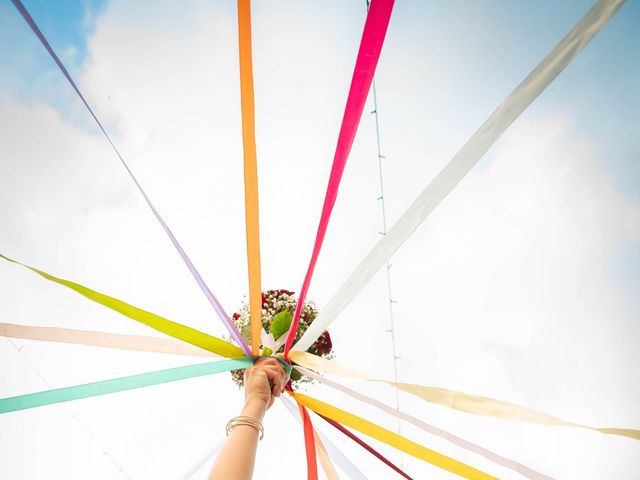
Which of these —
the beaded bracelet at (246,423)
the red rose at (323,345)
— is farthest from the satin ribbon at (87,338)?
the red rose at (323,345)

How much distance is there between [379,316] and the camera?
11.0 ft

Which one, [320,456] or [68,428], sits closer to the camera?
[320,456]

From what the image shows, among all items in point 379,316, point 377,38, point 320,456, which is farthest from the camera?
point 379,316

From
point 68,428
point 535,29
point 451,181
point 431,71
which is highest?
point 535,29

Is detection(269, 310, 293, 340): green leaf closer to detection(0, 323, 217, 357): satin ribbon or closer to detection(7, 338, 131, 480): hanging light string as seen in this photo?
detection(0, 323, 217, 357): satin ribbon

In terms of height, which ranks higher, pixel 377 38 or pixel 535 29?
pixel 535 29

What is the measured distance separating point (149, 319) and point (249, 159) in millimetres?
912

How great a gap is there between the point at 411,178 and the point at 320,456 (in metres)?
2.35

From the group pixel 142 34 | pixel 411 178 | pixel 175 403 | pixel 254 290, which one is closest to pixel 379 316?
pixel 411 178

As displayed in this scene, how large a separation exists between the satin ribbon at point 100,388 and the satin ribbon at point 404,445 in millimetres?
748

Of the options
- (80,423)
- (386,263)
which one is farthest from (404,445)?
(80,423)

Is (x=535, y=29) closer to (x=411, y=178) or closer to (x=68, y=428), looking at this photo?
(x=411, y=178)

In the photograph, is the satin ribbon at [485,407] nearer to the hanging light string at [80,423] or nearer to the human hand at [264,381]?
the human hand at [264,381]

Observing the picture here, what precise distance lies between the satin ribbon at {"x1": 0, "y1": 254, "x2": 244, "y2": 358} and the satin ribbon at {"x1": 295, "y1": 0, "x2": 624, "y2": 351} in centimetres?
64
